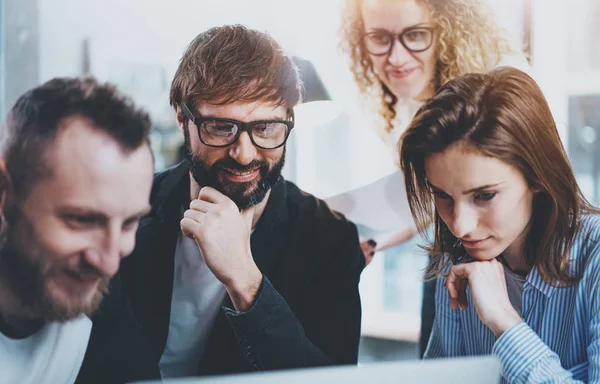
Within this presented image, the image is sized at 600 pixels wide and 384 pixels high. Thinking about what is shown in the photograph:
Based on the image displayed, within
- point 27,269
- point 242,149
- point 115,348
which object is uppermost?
point 242,149

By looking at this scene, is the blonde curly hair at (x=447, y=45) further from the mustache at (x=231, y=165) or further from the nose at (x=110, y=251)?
the nose at (x=110, y=251)

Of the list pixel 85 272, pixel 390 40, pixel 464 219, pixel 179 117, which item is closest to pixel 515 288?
pixel 464 219

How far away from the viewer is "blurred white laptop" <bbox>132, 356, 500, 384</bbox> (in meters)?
1.22

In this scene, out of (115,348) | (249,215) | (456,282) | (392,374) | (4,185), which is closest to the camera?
(392,374)

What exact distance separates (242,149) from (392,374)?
62 centimetres

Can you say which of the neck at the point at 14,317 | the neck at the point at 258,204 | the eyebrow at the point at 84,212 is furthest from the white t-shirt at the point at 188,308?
the neck at the point at 14,317

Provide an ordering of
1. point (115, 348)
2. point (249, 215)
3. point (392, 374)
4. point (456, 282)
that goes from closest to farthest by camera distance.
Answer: point (392, 374) < point (115, 348) < point (249, 215) < point (456, 282)

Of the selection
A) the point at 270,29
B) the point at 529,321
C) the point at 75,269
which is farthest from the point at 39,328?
the point at 529,321

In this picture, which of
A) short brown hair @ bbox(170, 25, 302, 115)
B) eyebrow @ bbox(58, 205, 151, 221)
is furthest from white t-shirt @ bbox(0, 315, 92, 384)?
short brown hair @ bbox(170, 25, 302, 115)

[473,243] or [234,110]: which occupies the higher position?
[234,110]

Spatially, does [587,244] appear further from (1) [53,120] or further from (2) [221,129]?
(1) [53,120]

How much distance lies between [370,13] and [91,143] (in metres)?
0.81

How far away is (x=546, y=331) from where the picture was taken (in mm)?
1706

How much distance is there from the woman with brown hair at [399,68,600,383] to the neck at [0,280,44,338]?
38.2 inches
